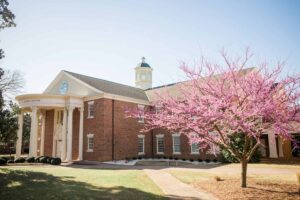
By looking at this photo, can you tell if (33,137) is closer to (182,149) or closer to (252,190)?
(182,149)

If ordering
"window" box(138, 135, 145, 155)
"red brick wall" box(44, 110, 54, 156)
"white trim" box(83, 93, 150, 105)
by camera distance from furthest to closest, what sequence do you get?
"red brick wall" box(44, 110, 54, 156), "window" box(138, 135, 145, 155), "white trim" box(83, 93, 150, 105)

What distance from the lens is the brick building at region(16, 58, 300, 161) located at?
1060 inches

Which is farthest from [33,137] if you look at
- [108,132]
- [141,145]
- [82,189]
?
A: [82,189]

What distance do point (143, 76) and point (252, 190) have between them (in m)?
35.2

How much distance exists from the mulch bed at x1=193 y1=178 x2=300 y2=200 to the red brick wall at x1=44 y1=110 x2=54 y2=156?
2482cm

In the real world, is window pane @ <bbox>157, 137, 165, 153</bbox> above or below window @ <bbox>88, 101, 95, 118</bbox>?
below

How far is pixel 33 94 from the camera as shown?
2680cm

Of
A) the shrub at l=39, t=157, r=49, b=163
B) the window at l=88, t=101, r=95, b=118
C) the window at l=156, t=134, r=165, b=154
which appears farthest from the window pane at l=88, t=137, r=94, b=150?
the window at l=156, t=134, r=165, b=154

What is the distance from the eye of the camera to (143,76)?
4497cm

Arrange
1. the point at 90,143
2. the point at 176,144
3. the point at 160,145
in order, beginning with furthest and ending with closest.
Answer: the point at 160,145 < the point at 176,144 < the point at 90,143

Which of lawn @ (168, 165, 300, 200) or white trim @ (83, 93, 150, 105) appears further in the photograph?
white trim @ (83, 93, 150, 105)

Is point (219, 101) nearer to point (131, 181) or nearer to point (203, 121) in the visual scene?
point (203, 121)

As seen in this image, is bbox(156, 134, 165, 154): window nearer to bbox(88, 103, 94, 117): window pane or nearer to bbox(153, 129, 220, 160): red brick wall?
bbox(153, 129, 220, 160): red brick wall

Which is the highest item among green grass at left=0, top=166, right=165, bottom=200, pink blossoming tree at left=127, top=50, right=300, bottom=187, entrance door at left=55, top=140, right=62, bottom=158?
pink blossoming tree at left=127, top=50, right=300, bottom=187
